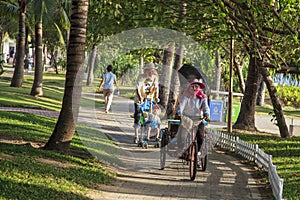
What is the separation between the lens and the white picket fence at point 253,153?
401 inches

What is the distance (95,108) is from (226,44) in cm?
696

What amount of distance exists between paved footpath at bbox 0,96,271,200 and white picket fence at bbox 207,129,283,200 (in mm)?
290

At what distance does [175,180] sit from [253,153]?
154 inches

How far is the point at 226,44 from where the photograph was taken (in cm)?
2761

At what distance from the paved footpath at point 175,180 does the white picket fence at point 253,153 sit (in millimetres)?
290

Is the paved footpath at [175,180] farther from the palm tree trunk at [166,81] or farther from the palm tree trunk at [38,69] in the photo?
the palm tree trunk at [166,81]

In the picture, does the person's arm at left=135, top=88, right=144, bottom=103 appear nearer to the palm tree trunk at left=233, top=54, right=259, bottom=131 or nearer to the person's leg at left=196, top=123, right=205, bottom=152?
the person's leg at left=196, top=123, right=205, bottom=152

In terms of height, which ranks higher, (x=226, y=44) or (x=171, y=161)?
(x=226, y=44)

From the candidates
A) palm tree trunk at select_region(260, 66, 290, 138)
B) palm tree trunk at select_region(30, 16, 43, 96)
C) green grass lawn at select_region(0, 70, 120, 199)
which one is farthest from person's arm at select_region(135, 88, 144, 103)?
palm tree trunk at select_region(30, 16, 43, 96)

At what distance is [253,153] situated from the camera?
15062 millimetres

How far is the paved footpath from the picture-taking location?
33.7ft

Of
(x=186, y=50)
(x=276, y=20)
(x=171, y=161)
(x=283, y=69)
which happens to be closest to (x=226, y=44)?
(x=186, y=50)

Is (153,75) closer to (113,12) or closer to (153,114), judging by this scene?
(153,114)

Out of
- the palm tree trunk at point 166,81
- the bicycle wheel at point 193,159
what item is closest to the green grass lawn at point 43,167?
the bicycle wheel at point 193,159
